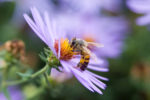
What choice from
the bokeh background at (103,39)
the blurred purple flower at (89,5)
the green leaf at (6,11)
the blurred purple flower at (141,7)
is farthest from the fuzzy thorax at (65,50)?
the blurred purple flower at (89,5)

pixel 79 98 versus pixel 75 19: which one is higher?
pixel 75 19

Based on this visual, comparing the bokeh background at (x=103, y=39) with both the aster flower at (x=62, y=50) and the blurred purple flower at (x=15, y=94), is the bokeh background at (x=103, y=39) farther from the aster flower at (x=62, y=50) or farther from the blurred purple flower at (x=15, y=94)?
the aster flower at (x=62, y=50)

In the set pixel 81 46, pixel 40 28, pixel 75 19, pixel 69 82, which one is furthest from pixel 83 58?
pixel 75 19

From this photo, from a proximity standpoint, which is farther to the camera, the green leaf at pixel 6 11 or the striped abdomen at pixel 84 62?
the green leaf at pixel 6 11

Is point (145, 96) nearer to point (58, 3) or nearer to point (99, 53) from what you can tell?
point (99, 53)

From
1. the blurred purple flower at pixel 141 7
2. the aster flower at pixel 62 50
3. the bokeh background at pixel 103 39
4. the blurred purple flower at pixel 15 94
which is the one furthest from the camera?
the bokeh background at pixel 103 39

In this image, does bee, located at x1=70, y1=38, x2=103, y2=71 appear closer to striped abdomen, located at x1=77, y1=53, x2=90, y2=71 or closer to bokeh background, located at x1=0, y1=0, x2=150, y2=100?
striped abdomen, located at x1=77, y1=53, x2=90, y2=71

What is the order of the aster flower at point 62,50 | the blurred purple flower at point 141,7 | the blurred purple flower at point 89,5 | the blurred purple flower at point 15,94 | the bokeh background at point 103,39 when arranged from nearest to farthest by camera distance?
the aster flower at point 62,50 < the blurred purple flower at point 141,7 < the blurred purple flower at point 15,94 < the bokeh background at point 103,39 < the blurred purple flower at point 89,5
